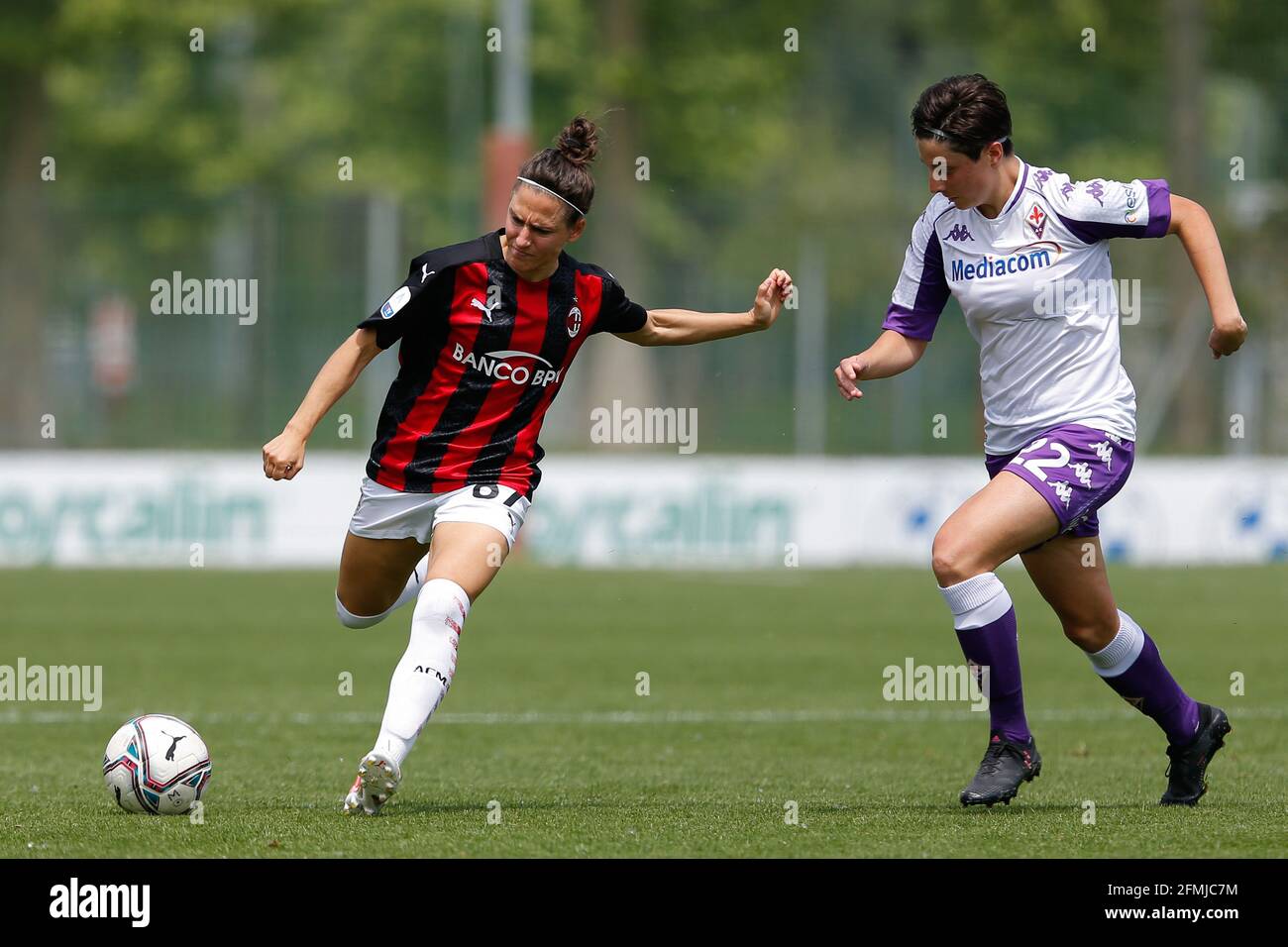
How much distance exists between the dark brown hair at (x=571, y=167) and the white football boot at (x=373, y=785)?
5.91 ft

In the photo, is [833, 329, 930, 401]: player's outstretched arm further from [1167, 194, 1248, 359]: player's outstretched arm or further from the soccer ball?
the soccer ball

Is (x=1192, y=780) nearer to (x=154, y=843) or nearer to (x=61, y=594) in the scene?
(x=154, y=843)

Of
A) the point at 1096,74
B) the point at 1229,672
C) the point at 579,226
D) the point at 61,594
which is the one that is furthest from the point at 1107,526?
the point at 1096,74

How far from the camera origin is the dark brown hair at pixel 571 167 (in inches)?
241

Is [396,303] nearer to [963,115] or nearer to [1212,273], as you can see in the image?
[963,115]

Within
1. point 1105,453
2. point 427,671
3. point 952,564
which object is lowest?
point 427,671

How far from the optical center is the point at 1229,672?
11.3m

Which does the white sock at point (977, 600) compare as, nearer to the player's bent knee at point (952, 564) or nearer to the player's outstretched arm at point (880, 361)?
the player's bent knee at point (952, 564)

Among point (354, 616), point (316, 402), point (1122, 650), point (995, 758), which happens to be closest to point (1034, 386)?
point (1122, 650)

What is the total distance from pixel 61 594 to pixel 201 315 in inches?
226

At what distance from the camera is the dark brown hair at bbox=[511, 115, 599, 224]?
6.11 metres

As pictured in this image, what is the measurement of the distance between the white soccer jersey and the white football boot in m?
2.27

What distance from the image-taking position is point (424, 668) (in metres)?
5.97

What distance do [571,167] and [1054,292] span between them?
1602mm
